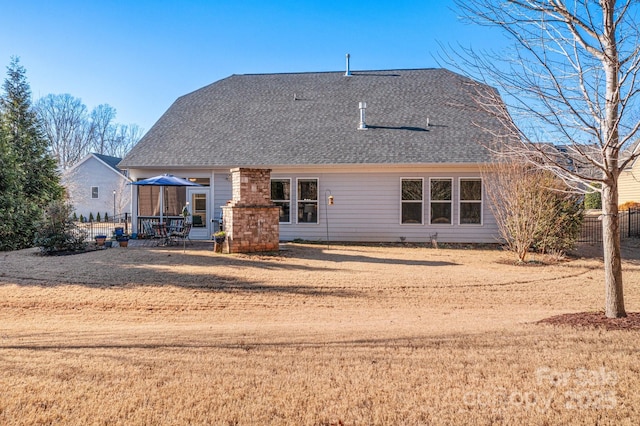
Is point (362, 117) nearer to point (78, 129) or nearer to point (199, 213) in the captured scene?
point (199, 213)

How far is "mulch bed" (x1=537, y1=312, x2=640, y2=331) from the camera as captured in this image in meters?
5.30

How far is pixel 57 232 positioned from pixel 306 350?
11007 millimetres

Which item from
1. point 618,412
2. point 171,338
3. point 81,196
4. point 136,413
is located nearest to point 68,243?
point 171,338

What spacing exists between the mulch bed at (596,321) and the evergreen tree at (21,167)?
15968 mm

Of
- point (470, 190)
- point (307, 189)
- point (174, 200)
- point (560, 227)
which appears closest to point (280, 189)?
point (307, 189)

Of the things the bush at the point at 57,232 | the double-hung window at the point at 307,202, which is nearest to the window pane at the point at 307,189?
the double-hung window at the point at 307,202

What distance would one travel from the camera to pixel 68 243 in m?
12.9

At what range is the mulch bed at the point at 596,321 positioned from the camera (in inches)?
209

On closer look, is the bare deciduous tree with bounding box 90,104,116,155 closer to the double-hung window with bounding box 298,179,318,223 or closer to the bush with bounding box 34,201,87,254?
the bush with bounding box 34,201,87,254

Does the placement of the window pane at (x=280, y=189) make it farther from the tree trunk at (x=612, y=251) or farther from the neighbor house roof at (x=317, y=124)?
the tree trunk at (x=612, y=251)

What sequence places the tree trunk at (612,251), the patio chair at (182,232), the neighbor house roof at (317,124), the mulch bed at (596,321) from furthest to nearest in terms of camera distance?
the neighbor house roof at (317,124), the patio chair at (182,232), the tree trunk at (612,251), the mulch bed at (596,321)

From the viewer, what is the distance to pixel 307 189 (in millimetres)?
16016

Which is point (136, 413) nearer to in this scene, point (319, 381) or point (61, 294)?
point (319, 381)

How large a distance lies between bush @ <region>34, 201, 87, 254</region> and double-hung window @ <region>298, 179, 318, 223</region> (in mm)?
7164
